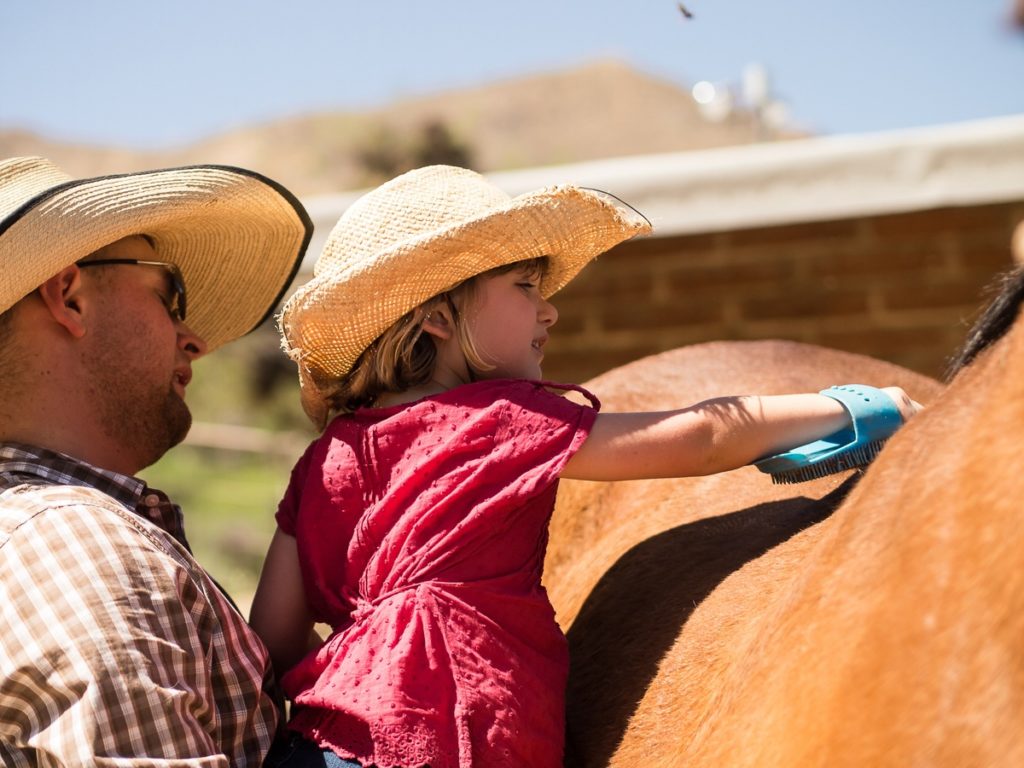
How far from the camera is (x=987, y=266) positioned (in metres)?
5.74

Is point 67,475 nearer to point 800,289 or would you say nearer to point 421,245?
point 421,245

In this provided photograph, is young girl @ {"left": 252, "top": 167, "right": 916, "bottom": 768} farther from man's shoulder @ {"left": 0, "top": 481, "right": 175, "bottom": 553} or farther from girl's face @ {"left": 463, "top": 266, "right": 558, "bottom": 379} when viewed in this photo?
man's shoulder @ {"left": 0, "top": 481, "right": 175, "bottom": 553}

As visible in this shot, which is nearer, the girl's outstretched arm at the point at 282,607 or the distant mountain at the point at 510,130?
the girl's outstretched arm at the point at 282,607

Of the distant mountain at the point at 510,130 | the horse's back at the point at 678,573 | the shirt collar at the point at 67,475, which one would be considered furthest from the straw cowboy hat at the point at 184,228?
the distant mountain at the point at 510,130

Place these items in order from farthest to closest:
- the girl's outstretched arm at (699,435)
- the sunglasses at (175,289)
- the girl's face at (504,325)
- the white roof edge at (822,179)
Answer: the white roof edge at (822,179) → the sunglasses at (175,289) → the girl's face at (504,325) → the girl's outstretched arm at (699,435)

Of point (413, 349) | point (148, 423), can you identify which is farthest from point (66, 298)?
point (413, 349)

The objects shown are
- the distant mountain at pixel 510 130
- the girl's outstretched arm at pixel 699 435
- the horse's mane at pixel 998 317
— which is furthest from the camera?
the distant mountain at pixel 510 130

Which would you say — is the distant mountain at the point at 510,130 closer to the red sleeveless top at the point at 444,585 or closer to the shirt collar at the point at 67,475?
the shirt collar at the point at 67,475

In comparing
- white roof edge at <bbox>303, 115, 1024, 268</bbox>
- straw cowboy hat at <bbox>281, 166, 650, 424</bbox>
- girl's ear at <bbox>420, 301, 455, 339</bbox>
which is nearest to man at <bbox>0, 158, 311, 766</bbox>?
straw cowboy hat at <bbox>281, 166, 650, 424</bbox>

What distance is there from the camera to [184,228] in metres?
2.56

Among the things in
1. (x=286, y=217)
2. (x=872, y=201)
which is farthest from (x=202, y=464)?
(x=286, y=217)

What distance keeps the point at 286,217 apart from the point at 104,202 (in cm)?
59

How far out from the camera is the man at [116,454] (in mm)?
1720

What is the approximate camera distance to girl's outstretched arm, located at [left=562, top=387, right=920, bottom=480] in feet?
6.39
